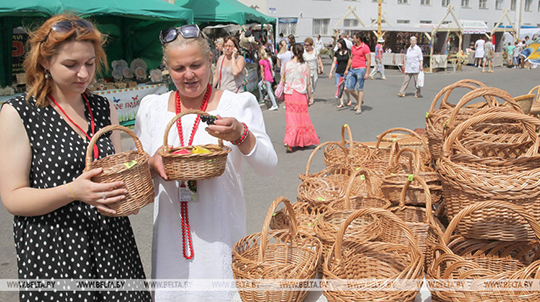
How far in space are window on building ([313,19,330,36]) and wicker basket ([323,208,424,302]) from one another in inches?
1145

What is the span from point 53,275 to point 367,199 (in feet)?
6.54

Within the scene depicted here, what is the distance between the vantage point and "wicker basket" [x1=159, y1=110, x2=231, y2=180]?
1582mm

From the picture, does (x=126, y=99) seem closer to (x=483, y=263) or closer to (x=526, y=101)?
(x=526, y=101)

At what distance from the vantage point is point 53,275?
1.52 m

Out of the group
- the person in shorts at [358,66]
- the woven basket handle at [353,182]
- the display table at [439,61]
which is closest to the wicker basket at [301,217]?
the woven basket handle at [353,182]

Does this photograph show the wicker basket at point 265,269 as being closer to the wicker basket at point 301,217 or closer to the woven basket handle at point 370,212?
the woven basket handle at point 370,212

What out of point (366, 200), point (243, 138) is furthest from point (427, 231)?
point (243, 138)

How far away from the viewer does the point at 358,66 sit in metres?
9.82

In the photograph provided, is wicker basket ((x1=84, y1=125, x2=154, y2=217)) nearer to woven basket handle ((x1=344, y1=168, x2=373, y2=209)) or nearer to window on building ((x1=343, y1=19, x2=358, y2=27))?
woven basket handle ((x1=344, y1=168, x2=373, y2=209))

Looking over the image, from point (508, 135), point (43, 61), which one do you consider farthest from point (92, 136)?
point (508, 135)

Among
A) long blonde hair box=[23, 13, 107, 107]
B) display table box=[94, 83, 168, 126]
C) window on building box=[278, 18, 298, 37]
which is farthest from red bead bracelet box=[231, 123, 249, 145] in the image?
window on building box=[278, 18, 298, 37]

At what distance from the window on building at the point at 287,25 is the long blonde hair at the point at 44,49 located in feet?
91.4

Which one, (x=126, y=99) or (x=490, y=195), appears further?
(x=126, y=99)

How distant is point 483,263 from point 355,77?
852 cm
